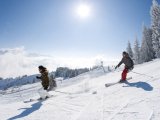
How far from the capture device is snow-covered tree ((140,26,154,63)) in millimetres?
69062

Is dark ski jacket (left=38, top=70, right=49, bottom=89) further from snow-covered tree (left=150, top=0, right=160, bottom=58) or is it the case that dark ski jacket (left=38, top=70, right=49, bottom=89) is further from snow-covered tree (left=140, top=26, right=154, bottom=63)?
snow-covered tree (left=140, top=26, right=154, bottom=63)

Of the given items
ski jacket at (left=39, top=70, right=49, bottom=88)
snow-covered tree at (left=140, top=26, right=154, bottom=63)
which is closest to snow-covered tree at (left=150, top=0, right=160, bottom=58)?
snow-covered tree at (left=140, top=26, right=154, bottom=63)

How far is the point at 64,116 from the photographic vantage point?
800 cm

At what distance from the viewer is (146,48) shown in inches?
2731

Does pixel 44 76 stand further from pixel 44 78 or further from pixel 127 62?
pixel 127 62

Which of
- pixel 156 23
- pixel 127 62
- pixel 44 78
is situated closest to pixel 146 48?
pixel 156 23

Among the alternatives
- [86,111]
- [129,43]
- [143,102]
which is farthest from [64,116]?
[129,43]

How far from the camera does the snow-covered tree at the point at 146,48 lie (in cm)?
6906

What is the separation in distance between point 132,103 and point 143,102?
0.45 m

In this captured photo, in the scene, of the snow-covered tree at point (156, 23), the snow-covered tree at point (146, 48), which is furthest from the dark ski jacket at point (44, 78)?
the snow-covered tree at point (146, 48)

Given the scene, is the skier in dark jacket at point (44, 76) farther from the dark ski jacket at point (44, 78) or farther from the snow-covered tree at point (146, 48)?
the snow-covered tree at point (146, 48)

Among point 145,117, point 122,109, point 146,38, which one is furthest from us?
point 146,38

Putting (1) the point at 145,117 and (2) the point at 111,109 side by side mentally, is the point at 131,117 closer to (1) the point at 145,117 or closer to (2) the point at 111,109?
(1) the point at 145,117

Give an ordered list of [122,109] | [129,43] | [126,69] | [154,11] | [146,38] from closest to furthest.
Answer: [122,109] < [126,69] < [154,11] < [146,38] < [129,43]
